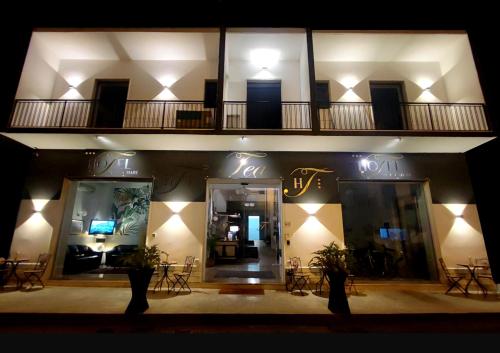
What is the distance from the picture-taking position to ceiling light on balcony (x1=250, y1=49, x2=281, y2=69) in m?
7.16

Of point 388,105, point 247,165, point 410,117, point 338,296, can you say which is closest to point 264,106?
point 247,165

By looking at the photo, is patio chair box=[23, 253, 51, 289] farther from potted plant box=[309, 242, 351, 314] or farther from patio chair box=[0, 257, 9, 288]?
potted plant box=[309, 242, 351, 314]

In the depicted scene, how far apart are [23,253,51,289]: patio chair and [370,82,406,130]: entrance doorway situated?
32.1 ft

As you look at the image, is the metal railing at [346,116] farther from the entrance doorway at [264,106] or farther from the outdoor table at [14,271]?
the outdoor table at [14,271]

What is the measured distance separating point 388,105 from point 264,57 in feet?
14.1

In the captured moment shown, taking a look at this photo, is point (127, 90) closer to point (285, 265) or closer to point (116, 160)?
point (116, 160)

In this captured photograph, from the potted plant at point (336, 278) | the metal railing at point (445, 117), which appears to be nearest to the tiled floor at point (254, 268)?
the potted plant at point (336, 278)

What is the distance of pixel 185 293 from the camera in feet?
16.5

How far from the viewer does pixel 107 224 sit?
831 cm

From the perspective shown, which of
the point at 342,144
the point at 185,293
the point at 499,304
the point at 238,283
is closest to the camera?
the point at 499,304

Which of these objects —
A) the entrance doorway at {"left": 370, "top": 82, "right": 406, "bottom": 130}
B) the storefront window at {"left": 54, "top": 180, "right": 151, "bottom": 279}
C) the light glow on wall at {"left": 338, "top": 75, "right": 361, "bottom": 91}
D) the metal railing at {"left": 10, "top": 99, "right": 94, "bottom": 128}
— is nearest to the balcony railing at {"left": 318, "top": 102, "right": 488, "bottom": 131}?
the entrance doorway at {"left": 370, "top": 82, "right": 406, "bottom": 130}

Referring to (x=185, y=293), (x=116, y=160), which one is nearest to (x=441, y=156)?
(x=185, y=293)

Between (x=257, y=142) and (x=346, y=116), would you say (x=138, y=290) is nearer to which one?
(x=257, y=142)

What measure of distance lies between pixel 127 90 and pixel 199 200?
4.49 metres
